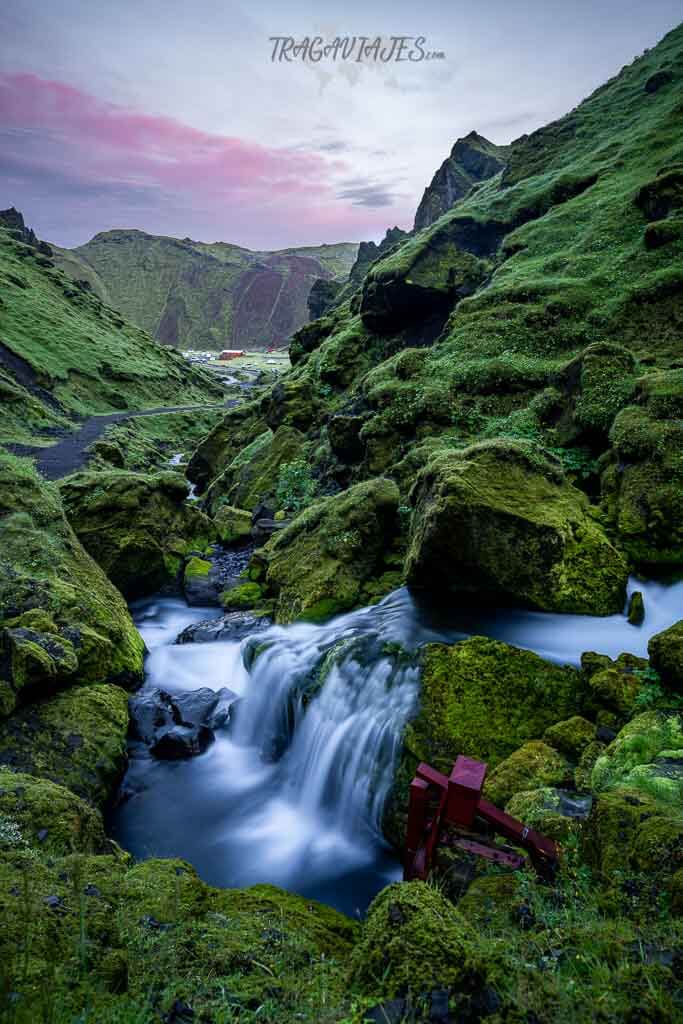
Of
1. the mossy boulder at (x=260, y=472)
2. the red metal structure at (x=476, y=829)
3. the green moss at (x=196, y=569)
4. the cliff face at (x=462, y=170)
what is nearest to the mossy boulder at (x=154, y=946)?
the red metal structure at (x=476, y=829)

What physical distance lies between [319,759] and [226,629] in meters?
5.79

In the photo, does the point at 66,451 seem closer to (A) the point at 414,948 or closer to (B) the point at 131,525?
(B) the point at 131,525

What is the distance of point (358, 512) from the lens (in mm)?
14039

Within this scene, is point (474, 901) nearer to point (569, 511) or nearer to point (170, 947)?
point (170, 947)

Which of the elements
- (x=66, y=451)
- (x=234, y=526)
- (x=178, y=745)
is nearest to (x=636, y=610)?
(x=178, y=745)

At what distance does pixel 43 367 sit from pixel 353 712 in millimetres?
69675

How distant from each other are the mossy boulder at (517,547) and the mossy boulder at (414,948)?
7041 millimetres

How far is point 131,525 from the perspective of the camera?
57.4ft

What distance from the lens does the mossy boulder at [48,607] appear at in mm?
9031

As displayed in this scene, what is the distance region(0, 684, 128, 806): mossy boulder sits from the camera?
8.20 meters

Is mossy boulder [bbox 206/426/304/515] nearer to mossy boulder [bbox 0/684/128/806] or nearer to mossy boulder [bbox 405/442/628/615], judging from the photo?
mossy boulder [bbox 405/442/628/615]

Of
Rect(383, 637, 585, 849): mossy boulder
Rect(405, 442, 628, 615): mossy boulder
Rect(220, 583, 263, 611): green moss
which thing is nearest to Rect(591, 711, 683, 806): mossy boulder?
Rect(383, 637, 585, 849): mossy boulder

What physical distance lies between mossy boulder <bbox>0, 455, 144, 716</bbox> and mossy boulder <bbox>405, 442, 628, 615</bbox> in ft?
22.3

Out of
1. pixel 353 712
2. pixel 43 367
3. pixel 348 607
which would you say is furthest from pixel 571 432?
pixel 43 367
